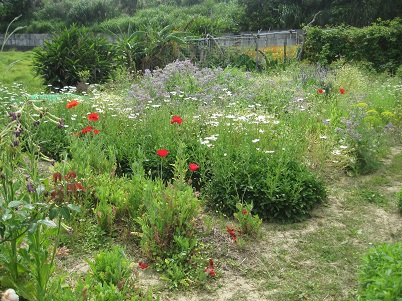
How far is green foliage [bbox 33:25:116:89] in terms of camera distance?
10.9 m

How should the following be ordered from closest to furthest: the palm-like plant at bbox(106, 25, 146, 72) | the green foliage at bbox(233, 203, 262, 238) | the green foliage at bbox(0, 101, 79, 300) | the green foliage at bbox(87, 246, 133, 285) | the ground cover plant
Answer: the green foliage at bbox(0, 101, 79, 300), the ground cover plant, the green foliage at bbox(87, 246, 133, 285), the green foliage at bbox(233, 203, 262, 238), the palm-like plant at bbox(106, 25, 146, 72)

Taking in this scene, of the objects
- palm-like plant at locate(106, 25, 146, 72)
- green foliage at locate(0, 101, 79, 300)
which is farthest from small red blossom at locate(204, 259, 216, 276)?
palm-like plant at locate(106, 25, 146, 72)

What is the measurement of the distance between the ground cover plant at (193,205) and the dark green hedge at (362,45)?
278 inches

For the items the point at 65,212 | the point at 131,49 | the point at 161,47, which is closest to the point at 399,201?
the point at 65,212

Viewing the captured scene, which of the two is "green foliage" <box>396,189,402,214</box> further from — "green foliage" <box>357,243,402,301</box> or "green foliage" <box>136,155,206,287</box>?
"green foliage" <box>136,155,206,287</box>

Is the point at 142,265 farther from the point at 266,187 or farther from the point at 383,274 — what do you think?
the point at 383,274

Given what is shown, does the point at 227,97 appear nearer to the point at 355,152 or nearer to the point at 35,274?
the point at 355,152

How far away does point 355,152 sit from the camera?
5.68 m

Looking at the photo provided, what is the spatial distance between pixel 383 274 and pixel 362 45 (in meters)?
12.1

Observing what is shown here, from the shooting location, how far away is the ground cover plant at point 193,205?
2.58 metres

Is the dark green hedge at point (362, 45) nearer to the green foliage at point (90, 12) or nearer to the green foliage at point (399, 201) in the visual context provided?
the green foliage at point (399, 201)

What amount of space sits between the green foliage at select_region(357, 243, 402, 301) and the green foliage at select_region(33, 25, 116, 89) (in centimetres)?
931

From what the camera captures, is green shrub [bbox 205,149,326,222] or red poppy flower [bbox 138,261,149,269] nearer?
red poppy flower [bbox 138,261,149,269]

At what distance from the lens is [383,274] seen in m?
2.32
